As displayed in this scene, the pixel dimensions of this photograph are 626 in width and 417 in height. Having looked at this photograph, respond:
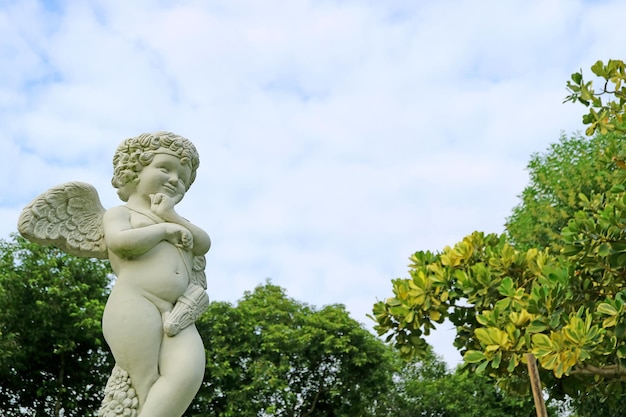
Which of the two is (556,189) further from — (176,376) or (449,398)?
(176,376)

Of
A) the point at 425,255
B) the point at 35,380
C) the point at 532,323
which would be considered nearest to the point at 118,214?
the point at 532,323

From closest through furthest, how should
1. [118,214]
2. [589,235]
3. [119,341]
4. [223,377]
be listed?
[119,341] → [118,214] → [589,235] → [223,377]

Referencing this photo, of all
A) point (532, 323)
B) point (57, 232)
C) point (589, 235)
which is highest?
point (589, 235)

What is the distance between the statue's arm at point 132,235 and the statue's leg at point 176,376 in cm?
57

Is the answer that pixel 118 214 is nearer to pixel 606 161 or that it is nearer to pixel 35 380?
pixel 606 161

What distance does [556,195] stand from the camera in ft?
66.9

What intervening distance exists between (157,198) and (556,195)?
16.8 metres

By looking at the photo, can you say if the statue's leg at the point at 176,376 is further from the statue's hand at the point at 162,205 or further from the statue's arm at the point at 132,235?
the statue's hand at the point at 162,205

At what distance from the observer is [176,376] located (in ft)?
15.9

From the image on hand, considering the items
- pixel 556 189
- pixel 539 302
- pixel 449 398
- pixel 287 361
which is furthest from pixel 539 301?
pixel 449 398

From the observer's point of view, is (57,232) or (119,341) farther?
(57,232)

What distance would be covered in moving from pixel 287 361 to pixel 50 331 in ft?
23.1

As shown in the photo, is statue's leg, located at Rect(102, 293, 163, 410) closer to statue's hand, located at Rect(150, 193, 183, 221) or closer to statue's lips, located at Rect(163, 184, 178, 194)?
statue's hand, located at Rect(150, 193, 183, 221)

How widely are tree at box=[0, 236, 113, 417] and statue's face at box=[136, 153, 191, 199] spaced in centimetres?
1370
